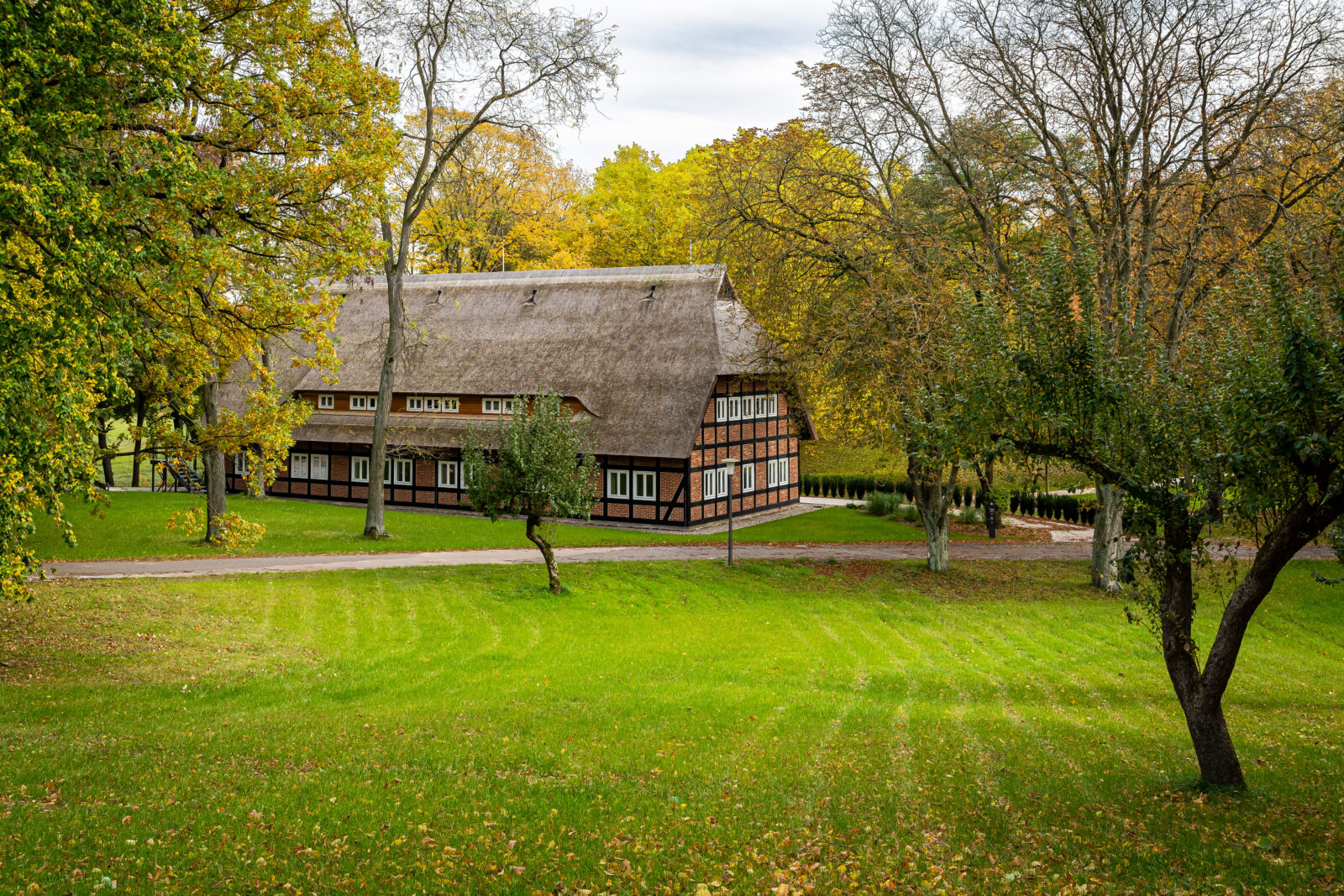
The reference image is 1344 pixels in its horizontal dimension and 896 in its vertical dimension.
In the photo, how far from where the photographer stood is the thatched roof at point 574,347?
96.4ft

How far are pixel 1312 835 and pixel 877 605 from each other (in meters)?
12.3

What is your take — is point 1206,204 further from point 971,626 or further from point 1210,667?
point 1210,667

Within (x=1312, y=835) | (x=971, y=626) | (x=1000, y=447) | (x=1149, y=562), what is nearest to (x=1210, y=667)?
(x=1149, y=562)

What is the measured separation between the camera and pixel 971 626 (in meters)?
17.6

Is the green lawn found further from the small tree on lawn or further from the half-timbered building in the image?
the small tree on lawn

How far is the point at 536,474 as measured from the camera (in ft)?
61.5

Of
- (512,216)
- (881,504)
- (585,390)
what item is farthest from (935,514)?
(512,216)

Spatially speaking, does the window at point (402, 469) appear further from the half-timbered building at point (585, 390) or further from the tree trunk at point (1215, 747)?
the tree trunk at point (1215, 747)

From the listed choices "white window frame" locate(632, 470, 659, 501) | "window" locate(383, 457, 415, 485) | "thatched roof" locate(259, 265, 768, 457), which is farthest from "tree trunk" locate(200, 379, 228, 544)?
"white window frame" locate(632, 470, 659, 501)

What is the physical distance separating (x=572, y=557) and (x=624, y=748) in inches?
540

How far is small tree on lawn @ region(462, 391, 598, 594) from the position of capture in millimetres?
18750

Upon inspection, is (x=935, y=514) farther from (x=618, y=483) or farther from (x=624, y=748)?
(x=624, y=748)

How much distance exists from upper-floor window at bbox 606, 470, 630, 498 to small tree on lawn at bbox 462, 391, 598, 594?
404 inches

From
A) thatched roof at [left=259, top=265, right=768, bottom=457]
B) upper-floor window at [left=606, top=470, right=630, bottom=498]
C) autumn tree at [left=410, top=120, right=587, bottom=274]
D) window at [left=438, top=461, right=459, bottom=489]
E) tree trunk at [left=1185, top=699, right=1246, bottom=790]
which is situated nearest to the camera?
tree trunk at [left=1185, top=699, right=1246, bottom=790]
